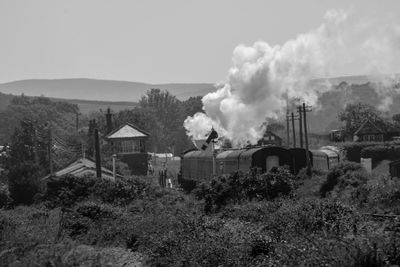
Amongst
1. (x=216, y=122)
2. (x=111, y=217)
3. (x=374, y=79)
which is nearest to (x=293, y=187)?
(x=111, y=217)

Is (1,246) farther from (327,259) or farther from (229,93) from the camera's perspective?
(229,93)

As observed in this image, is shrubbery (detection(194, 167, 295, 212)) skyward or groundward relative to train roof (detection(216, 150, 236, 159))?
groundward

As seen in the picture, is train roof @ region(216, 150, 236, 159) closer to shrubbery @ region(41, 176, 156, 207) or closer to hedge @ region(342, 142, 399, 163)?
shrubbery @ region(41, 176, 156, 207)

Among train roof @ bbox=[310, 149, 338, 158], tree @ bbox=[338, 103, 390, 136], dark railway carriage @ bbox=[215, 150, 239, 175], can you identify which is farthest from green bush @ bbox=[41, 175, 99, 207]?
tree @ bbox=[338, 103, 390, 136]

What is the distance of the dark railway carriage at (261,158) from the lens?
47.1 m

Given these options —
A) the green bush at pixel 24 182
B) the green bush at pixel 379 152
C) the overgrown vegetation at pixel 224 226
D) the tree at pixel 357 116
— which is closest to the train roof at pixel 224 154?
the overgrown vegetation at pixel 224 226

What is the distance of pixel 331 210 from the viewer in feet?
76.3

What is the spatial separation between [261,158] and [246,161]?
985 millimetres

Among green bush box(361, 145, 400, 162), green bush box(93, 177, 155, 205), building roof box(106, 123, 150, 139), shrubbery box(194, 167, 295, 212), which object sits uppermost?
building roof box(106, 123, 150, 139)

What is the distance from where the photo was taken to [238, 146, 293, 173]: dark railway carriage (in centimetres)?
4709

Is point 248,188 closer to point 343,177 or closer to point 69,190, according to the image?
point 343,177

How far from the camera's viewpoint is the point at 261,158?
1877 inches

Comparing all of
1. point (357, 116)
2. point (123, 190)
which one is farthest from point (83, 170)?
point (357, 116)

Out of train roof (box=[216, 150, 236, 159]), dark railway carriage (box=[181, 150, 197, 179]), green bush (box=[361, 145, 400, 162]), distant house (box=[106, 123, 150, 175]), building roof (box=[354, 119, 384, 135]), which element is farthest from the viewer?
building roof (box=[354, 119, 384, 135])
